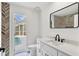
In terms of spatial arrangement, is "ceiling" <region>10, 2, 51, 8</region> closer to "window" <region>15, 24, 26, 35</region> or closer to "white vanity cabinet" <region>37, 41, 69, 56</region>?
"window" <region>15, 24, 26, 35</region>

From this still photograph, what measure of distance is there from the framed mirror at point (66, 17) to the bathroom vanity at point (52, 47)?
0.17 metres

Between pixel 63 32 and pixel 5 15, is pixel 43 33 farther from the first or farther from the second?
pixel 5 15

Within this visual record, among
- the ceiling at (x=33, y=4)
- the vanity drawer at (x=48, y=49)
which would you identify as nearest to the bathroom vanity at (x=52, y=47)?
the vanity drawer at (x=48, y=49)

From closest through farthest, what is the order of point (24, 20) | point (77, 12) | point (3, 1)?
point (3, 1) → point (24, 20) → point (77, 12)

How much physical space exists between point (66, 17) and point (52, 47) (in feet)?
1.07

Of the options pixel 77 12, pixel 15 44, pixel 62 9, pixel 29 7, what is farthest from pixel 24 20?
pixel 77 12

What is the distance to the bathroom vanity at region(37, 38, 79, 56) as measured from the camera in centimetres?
101

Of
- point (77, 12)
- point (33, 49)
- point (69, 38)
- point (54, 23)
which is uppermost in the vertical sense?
point (77, 12)

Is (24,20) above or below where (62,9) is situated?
below

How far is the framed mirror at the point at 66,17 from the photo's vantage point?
3.45ft

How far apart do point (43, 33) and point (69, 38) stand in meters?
0.25

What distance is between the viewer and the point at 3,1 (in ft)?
2.83

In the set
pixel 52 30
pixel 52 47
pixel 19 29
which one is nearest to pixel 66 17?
pixel 52 30

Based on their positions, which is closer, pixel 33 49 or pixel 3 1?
pixel 3 1
